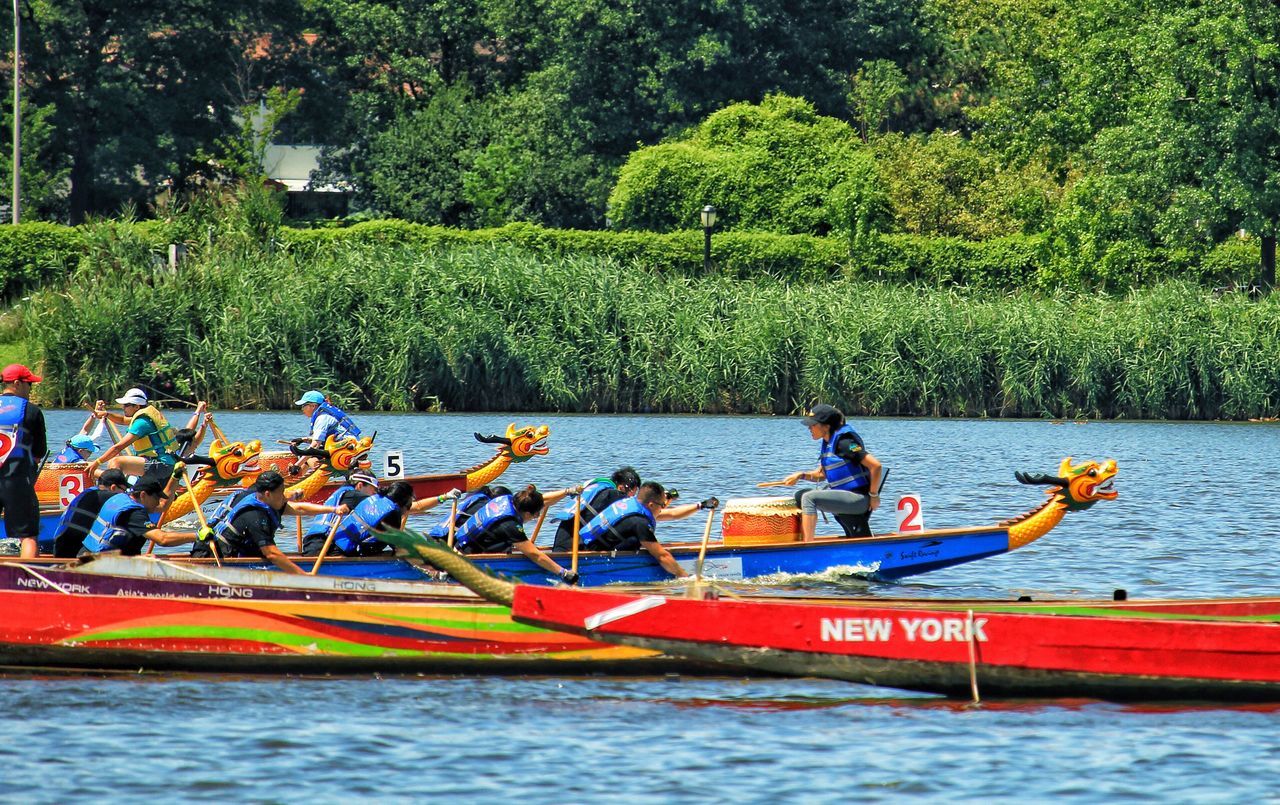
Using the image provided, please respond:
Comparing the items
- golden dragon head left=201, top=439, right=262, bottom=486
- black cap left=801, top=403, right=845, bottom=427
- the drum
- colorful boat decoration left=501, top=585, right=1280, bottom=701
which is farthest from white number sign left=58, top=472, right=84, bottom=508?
colorful boat decoration left=501, top=585, right=1280, bottom=701

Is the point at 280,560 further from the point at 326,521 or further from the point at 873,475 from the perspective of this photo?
the point at 873,475

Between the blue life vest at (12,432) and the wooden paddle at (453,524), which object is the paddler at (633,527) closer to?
the wooden paddle at (453,524)

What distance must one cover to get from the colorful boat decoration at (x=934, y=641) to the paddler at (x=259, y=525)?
9.61 ft

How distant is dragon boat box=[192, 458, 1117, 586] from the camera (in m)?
16.1

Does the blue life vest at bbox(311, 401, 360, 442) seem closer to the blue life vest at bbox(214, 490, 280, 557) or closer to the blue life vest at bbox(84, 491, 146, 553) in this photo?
the blue life vest at bbox(214, 490, 280, 557)

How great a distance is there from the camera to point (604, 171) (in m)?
62.8

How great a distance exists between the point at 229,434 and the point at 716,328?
11.5m

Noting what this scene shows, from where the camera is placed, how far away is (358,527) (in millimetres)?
15781

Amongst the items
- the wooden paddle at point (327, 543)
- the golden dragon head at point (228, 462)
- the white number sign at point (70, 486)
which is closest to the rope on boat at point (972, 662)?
the wooden paddle at point (327, 543)

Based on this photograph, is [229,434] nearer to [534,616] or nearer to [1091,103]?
[534,616]

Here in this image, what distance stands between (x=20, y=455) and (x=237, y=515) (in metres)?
2.23

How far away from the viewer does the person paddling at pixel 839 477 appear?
18.1m

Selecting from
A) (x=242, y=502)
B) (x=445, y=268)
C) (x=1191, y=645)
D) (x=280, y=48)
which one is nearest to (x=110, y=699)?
(x=242, y=502)

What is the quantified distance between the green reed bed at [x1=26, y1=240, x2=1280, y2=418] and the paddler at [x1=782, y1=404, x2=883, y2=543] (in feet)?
70.1
